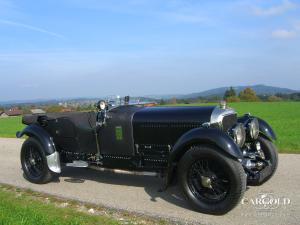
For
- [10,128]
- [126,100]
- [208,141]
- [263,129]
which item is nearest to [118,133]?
[126,100]

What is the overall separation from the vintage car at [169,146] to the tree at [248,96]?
202 ft

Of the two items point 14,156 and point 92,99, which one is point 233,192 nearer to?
point 92,99

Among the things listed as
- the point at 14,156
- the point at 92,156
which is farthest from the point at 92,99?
the point at 14,156

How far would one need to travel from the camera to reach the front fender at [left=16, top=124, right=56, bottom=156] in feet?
22.2

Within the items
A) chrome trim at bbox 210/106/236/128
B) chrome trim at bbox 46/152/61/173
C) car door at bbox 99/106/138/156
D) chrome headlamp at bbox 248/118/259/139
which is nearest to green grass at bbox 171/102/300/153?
chrome headlamp at bbox 248/118/259/139

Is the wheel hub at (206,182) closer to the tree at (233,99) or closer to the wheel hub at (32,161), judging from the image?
the wheel hub at (32,161)

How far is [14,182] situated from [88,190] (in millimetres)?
1784

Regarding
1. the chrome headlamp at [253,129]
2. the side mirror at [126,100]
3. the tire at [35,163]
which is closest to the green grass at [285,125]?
the chrome headlamp at [253,129]

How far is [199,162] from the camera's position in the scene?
502 cm

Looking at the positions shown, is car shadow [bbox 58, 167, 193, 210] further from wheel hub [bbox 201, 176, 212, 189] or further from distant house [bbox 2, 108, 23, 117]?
distant house [bbox 2, 108, 23, 117]

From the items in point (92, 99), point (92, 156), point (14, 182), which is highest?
point (92, 99)

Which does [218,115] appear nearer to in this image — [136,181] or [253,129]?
[253,129]

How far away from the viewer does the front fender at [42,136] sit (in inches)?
266

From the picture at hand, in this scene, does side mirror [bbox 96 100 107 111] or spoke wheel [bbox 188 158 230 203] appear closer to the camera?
spoke wheel [bbox 188 158 230 203]
